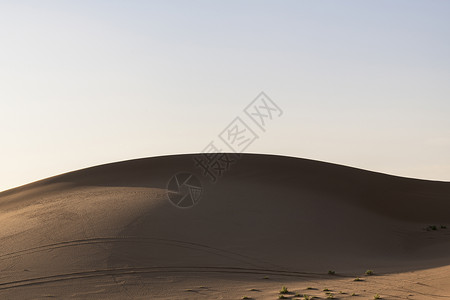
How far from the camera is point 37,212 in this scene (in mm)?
29688

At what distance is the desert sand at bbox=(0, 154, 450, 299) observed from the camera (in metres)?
19.9

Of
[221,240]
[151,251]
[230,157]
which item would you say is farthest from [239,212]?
[230,157]

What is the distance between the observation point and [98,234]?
25.2 metres

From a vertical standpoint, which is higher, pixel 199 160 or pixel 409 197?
pixel 199 160

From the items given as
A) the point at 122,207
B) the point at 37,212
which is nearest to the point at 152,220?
the point at 122,207

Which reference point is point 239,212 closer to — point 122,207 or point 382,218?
point 122,207

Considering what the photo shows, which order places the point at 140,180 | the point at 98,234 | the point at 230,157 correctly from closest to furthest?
the point at 98,234 → the point at 140,180 → the point at 230,157

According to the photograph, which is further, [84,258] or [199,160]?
[199,160]

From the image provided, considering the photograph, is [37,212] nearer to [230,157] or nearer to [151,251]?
[151,251]

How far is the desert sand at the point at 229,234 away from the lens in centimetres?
1992

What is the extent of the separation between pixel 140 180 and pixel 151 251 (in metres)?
11.4

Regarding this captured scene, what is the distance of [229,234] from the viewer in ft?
85.6

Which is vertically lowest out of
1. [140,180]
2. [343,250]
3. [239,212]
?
[343,250]

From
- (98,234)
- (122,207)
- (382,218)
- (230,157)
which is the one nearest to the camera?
(98,234)
